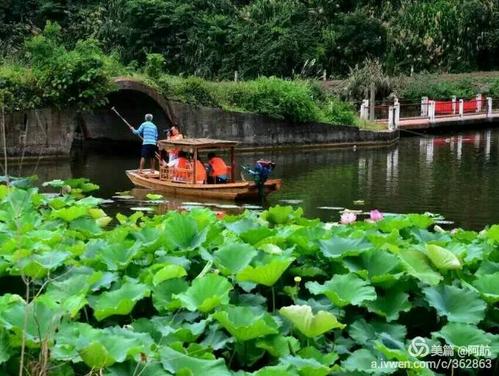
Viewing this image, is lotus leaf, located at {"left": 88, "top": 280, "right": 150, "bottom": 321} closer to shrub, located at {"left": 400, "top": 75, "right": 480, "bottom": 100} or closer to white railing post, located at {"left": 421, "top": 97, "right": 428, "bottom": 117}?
white railing post, located at {"left": 421, "top": 97, "right": 428, "bottom": 117}

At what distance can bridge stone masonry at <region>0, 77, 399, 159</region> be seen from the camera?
23031 millimetres

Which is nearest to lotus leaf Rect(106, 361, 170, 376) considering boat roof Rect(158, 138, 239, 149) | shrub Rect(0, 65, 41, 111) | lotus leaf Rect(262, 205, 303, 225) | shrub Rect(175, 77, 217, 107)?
lotus leaf Rect(262, 205, 303, 225)

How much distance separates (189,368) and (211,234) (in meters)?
1.51

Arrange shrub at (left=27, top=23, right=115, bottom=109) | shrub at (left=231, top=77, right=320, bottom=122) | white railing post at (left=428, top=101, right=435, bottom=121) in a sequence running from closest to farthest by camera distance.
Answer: shrub at (left=27, top=23, right=115, bottom=109) → shrub at (left=231, top=77, right=320, bottom=122) → white railing post at (left=428, top=101, right=435, bottom=121)

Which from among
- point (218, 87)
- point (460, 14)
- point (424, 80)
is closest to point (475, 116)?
point (424, 80)

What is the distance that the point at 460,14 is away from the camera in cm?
4112

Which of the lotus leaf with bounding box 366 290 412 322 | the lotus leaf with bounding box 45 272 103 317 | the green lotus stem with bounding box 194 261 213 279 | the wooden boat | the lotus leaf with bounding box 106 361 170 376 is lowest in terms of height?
the wooden boat

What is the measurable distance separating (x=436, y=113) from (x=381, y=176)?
57.6 ft

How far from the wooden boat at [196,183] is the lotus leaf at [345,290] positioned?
38.9 feet

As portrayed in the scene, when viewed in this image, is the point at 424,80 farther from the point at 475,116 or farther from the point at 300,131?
the point at 300,131

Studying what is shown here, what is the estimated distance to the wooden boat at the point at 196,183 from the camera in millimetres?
15000

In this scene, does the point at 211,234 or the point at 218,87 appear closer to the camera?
the point at 211,234

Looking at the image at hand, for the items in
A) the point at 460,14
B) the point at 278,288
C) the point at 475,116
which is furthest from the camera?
the point at 460,14

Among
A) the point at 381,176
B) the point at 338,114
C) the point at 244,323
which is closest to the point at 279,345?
the point at 244,323
